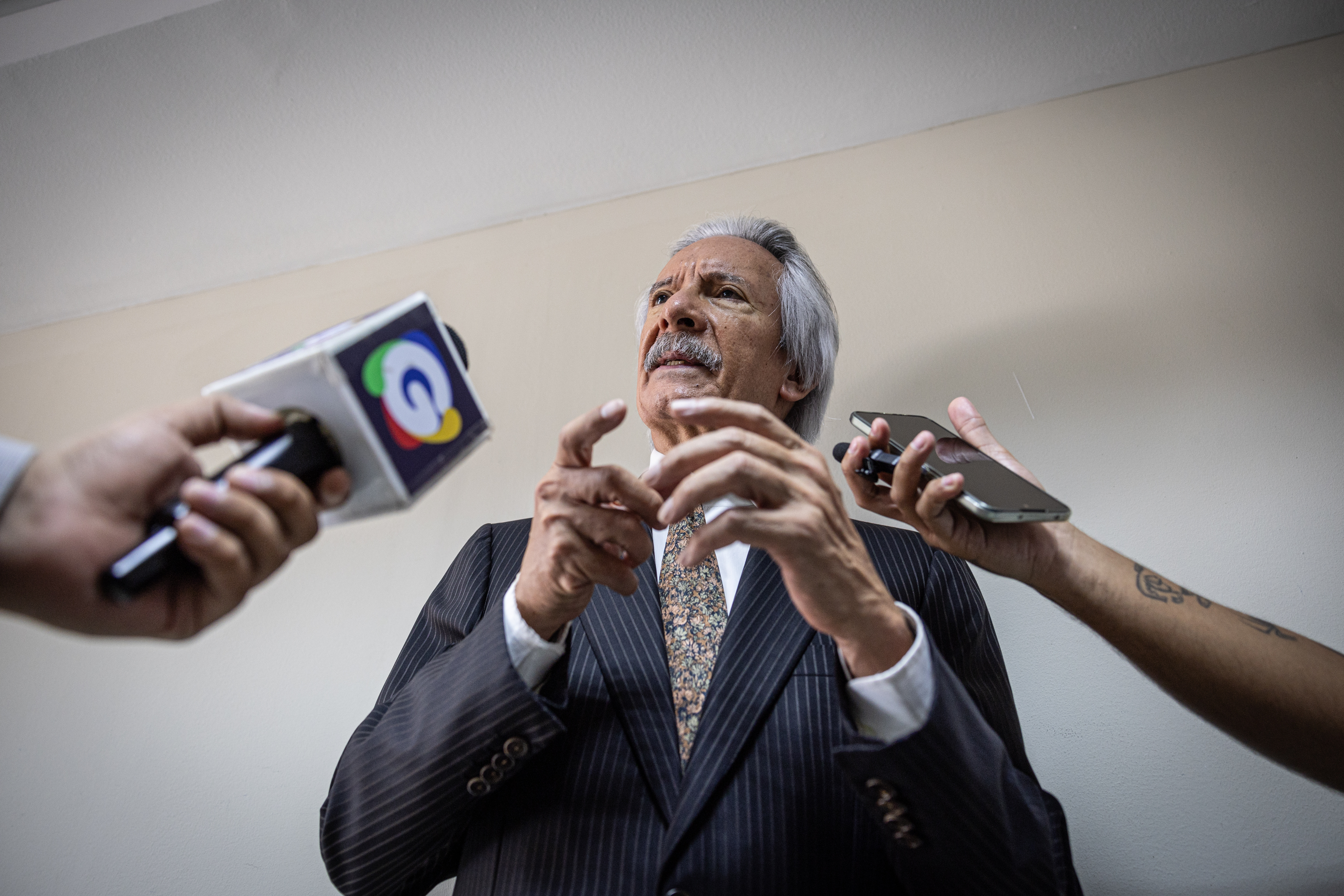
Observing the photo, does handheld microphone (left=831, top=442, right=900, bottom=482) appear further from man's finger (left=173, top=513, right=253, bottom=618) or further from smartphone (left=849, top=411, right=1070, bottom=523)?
man's finger (left=173, top=513, right=253, bottom=618)

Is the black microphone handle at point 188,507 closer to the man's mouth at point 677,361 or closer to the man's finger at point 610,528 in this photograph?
the man's finger at point 610,528

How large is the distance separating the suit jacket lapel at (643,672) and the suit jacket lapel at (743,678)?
0.01 meters

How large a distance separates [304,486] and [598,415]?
32 centimetres

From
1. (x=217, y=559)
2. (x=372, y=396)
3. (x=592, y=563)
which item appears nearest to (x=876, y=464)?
(x=592, y=563)

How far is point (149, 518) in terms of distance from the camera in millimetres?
607

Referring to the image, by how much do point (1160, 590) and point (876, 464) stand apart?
392 mm

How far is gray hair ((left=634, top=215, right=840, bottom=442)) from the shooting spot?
154cm

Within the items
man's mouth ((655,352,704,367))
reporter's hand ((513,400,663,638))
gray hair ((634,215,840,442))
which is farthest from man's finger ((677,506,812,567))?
gray hair ((634,215,840,442))

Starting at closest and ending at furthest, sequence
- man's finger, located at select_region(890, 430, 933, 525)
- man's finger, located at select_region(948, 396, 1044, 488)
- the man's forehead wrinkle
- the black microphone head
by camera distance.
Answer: the black microphone head, man's finger, located at select_region(890, 430, 933, 525), man's finger, located at select_region(948, 396, 1044, 488), the man's forehead wrinkle

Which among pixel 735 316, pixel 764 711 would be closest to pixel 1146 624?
pixel 764 711

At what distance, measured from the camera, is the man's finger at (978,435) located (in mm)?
1225

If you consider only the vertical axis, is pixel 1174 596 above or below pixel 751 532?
below

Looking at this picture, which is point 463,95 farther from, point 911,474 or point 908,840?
point 908,840

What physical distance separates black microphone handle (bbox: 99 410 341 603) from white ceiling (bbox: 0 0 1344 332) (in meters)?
1.40
